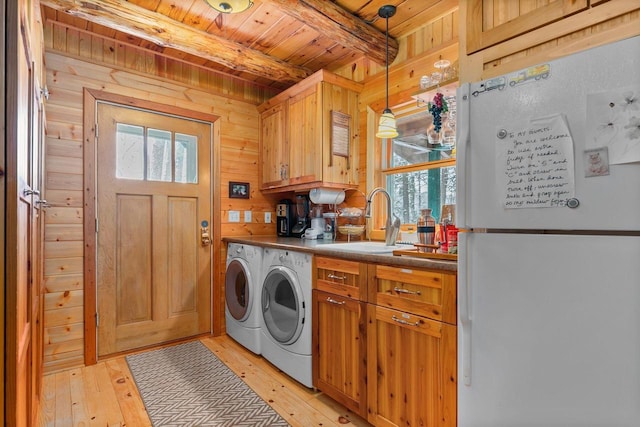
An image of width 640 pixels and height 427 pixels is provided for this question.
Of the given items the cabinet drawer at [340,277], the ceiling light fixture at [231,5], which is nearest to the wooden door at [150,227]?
the ceiling light fixture at [231,5]

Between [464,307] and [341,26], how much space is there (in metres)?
1.97

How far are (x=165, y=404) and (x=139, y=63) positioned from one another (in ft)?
8.47

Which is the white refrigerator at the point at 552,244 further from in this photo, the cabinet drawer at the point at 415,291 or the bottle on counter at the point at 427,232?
the bottle on counter at the point at 427,232

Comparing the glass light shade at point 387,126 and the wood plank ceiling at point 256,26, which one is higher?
the wood plank ceiling at point 256,26

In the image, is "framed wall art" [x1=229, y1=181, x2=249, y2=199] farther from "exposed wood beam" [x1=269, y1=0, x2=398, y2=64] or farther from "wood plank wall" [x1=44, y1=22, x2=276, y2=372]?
"exposed wood beam" [x1=269, y1=0, x2=398, y2=64]

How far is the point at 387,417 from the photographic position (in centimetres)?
161

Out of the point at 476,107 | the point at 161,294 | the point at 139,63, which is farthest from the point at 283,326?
the point at 139,63

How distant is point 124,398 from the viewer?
6.70 ft

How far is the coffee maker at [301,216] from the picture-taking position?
3201mm

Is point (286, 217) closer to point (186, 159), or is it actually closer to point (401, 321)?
point (186, 159)

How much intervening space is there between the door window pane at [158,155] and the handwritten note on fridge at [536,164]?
2.60 m

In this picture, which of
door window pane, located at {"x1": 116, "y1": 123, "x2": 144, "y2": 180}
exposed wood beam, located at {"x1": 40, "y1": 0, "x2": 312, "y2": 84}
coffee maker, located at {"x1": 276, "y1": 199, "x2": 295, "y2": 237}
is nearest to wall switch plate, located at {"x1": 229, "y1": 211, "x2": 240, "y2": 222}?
coffee maker, located at {"x1": 276, "y1": 199, "x2": 295, "y2": 237}

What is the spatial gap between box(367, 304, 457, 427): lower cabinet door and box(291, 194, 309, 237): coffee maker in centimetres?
159

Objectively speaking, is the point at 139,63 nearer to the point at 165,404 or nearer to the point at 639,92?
the point at 165,404
